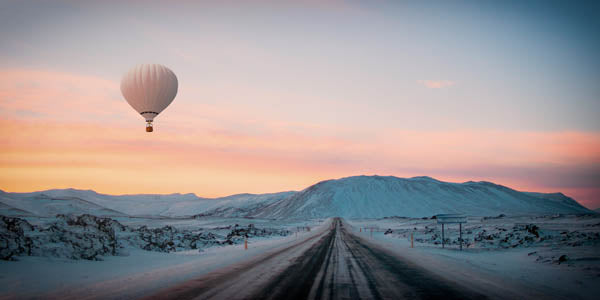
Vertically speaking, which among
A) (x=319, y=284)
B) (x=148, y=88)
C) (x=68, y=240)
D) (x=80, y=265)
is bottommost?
(x=80, y=265)

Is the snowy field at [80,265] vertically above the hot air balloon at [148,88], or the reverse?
the hot air balloon at [148,88]

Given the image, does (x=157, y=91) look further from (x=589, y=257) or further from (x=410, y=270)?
(x=589, y=257)

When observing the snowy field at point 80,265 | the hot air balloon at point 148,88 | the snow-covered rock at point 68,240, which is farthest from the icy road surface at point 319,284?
the hot air balloon at point 148,88

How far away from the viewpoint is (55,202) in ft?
380

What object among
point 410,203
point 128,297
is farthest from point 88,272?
point 410,203

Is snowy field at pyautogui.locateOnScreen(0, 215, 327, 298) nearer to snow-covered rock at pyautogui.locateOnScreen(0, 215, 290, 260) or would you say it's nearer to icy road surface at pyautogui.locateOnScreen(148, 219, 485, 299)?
snow-covered rock at pyautogui.locateOnScreen(0, 215, 290, 260)

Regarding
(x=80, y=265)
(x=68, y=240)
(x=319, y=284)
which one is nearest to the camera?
(x=319, y=284)

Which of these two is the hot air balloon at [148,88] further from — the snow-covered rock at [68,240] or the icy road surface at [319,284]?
the icy road surface at [319,284]

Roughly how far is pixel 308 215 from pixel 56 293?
175992 mm

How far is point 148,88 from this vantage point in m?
32.1

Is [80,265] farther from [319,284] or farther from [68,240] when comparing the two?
[319,284]

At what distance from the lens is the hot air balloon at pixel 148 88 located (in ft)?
105

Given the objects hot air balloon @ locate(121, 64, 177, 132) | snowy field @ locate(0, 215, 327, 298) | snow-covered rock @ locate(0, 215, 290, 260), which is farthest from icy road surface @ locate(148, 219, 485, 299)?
hot air balloon @ locate(121, 64, 177, 132)

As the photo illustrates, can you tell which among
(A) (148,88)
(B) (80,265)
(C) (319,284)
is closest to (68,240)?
(B) (80,265)
